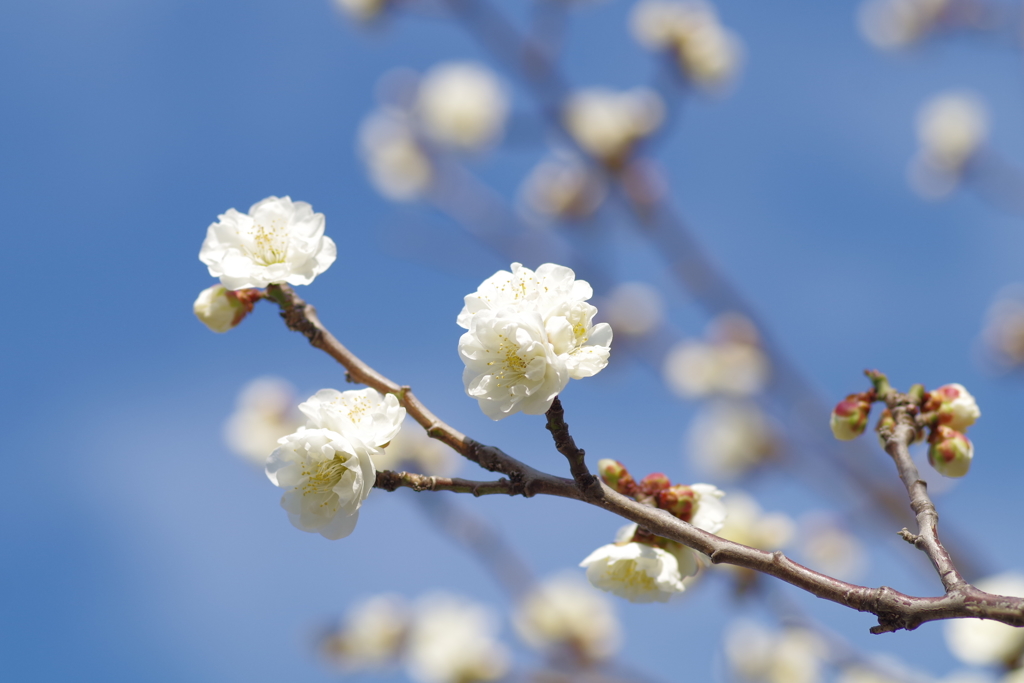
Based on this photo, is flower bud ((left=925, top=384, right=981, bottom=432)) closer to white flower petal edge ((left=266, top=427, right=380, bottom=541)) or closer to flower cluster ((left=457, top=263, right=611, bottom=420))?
flower cluster ((left=457, top=263, right=611, bottom=420))

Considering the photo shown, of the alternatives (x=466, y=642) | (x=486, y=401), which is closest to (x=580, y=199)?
(x=466, y=642)

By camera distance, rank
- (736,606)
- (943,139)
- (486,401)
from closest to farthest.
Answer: (486,401) < (736,606) < (943,139)

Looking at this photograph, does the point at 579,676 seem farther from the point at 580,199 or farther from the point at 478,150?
the point at 478,150

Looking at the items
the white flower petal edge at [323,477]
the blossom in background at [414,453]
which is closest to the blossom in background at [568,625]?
the blossom in background at [414,453]

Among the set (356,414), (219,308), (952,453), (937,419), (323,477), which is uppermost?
(937,419)

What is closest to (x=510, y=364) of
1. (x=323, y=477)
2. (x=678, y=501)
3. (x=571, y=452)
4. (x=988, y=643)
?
(x=571, y=452)

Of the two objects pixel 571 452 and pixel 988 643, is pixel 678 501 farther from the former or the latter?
pixel 988 643
